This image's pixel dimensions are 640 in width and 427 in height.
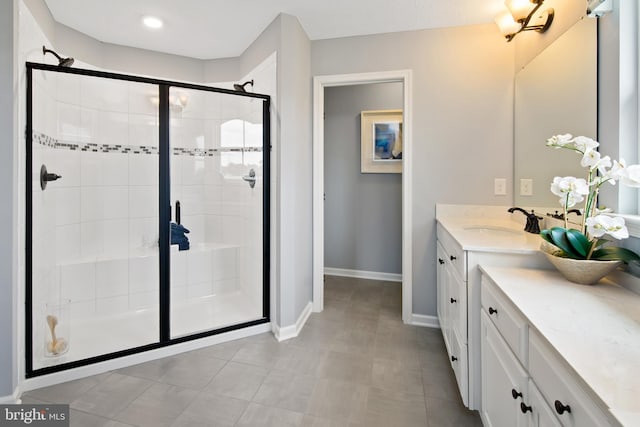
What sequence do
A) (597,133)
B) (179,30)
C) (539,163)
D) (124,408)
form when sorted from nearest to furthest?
(597,133), (124,408), (539,163), (179,30)

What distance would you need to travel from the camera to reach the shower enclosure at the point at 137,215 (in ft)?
6.27

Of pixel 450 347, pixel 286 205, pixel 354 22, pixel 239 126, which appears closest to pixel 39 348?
pixel 286 205

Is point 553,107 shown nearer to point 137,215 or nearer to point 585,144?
point 585,144

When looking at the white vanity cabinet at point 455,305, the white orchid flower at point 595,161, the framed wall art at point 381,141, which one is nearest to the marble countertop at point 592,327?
the white vanity cabinet at point 455,305

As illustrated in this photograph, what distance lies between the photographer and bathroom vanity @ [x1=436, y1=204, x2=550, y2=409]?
1.44 m

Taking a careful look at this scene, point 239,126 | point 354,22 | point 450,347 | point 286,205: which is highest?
point 354,22

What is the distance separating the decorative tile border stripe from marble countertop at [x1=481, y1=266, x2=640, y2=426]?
206 cm

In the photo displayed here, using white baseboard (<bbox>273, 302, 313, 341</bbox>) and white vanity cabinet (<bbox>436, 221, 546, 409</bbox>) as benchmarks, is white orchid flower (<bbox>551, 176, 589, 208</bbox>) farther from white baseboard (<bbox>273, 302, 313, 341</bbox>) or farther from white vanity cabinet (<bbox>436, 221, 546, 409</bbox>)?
white baseboard (<bbox>273, 302, 313, 341</bbox>)

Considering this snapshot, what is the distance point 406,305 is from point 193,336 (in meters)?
1.67

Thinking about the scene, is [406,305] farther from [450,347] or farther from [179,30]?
[179,30]

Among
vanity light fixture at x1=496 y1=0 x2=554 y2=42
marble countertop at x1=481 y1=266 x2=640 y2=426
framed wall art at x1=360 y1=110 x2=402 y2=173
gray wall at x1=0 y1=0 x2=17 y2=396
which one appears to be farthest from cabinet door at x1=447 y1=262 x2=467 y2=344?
gray wall at x1=0 y1=0 x2=17 y2=396

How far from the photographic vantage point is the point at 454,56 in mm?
2422

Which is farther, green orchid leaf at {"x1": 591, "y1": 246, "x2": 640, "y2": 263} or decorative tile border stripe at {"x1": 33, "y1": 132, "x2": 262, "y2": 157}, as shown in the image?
decorative tile border stripe at {"x1": 33, "y1": 132, "x2": 262, "y2": 157}

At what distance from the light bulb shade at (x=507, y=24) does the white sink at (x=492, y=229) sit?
53.1 inches
